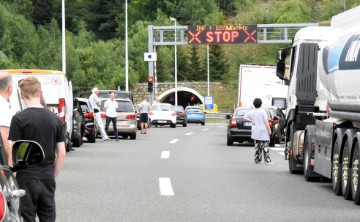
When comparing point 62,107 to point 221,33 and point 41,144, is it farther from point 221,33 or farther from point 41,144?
point 221,33

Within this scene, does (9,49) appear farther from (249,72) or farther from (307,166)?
(307,166)

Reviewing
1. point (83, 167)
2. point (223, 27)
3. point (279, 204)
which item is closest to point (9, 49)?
point (223, 27)

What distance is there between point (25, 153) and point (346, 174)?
376 inches

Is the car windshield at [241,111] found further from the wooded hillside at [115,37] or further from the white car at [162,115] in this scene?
the wooded hillside at [115,37]

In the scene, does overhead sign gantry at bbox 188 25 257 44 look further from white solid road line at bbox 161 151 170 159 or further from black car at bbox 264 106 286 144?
white solid road line at bbox 161 151 170 159

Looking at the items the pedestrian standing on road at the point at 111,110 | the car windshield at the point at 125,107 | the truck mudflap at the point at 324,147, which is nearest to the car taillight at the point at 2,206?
the truck mudflap at the point at 324,147

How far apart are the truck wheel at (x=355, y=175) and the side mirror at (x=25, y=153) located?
838cm

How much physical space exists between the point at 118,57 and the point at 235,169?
112m

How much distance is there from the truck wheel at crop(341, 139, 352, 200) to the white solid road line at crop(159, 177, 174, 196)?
8.49 feet

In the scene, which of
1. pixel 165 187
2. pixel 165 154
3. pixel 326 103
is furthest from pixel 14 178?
pixel 165 154

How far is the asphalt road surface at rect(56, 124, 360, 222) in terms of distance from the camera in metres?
13.6

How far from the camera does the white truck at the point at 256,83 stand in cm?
5166

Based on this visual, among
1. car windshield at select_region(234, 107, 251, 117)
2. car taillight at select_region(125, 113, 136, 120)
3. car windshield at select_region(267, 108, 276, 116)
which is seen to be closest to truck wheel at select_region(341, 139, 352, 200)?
car windshield at select_region(234, 107, 251, 117)

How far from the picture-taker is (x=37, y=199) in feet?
28.8
